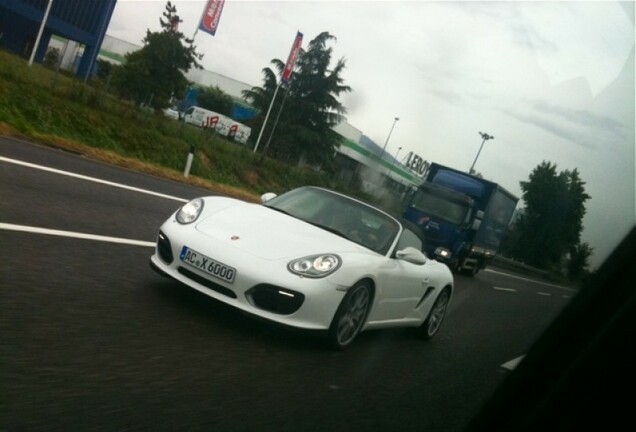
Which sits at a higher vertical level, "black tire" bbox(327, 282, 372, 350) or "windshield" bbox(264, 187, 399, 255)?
"windshield" bbox(264, 187, 399, 255)

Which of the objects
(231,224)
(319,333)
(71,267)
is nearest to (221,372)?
(319,333)

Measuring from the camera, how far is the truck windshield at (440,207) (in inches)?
734

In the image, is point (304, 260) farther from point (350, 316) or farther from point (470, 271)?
point (470, 271)

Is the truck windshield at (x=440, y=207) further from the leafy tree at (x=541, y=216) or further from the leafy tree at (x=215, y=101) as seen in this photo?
the leafy tree at (x=215, y=101)

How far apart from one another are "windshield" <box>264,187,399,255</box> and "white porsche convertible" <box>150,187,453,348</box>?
10 mm

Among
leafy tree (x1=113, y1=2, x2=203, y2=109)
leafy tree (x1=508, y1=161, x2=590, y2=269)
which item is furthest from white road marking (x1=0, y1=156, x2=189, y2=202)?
leafy tree (x1=113, y1=2, x2=203, y2=109)

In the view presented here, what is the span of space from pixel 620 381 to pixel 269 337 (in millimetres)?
4277

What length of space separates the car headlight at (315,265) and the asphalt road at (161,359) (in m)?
0.55

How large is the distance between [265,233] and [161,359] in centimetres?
165

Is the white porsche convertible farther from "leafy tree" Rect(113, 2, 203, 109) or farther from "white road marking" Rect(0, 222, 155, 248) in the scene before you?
"leafy tree" Rect(113, 2, 203, 109)

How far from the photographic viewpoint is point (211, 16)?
34125mm

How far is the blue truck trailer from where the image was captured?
18.5m

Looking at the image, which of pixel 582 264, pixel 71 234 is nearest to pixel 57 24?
pixel 71 234

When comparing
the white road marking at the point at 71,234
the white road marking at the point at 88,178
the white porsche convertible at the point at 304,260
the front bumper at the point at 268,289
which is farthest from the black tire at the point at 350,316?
the white road marking at the point at 88,178
